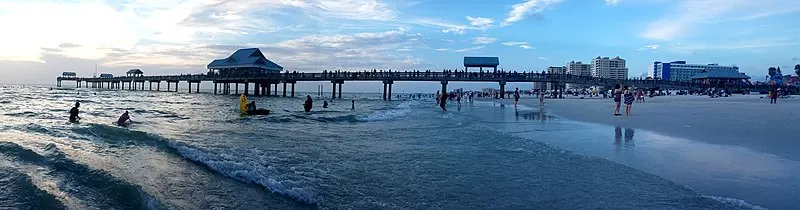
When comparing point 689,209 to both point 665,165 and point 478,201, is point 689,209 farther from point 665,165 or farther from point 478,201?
point 665,165

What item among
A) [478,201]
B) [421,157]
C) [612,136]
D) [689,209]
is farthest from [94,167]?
[612,136]

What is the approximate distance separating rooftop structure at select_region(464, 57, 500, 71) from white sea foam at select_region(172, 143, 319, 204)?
52390 mm

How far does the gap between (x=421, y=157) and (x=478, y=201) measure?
3.21 meters

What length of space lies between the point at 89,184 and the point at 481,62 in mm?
55754

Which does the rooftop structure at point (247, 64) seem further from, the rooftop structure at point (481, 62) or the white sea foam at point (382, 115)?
the white sea foam at point (382, 115)

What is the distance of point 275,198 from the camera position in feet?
16.5

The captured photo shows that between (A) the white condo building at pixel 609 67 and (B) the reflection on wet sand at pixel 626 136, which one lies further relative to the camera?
(A) the white condo building at pixel 609 67

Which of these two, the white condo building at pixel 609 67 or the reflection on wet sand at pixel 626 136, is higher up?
the white condo building at pixel 609 67

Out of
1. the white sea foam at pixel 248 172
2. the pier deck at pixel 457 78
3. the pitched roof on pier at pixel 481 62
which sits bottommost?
the white sea foam at pixel 248 172

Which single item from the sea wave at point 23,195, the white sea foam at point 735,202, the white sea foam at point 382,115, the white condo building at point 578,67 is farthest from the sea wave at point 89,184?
the white condo building at point 578,67

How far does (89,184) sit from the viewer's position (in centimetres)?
546

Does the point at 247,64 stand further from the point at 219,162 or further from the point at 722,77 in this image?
the point at 722,77

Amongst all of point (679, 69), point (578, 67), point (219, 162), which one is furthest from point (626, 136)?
point (578, 67)

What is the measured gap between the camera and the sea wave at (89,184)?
471 cm
